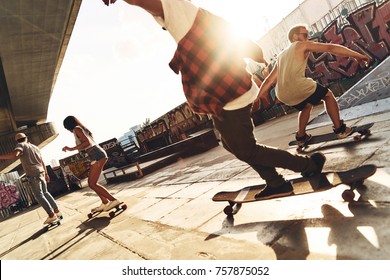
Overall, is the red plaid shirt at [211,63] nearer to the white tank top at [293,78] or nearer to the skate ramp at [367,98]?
the white tank top at [293,78]

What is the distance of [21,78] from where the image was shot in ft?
38.8

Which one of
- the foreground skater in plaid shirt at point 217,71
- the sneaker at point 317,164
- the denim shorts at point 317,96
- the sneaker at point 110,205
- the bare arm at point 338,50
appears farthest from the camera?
the sneaker at point 110,205

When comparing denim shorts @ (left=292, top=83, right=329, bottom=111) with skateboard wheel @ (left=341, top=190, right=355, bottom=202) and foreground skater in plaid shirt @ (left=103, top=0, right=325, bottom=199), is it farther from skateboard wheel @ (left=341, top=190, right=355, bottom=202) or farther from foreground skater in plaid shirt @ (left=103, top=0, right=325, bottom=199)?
skateboard wheel @ (left=341, top=190, right=355, bottom=202)

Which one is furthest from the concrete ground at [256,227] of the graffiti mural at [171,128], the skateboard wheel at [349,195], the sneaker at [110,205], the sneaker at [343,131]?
the graffiti mural at [171,128]

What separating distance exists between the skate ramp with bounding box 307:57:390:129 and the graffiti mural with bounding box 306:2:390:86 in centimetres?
442

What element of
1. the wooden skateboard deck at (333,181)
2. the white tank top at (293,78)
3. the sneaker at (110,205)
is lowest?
the wooden skateboard deck at (333,181)

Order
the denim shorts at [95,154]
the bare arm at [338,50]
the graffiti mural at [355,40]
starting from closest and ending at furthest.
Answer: the bare arm at [338,50] → the denim shorts at [95,154] → the graffiti mural at [355,40]

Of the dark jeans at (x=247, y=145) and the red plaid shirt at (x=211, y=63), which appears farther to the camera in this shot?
the dark jeans at (x=247, y=145)

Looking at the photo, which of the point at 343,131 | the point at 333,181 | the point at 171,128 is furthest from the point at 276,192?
the point at 171,128

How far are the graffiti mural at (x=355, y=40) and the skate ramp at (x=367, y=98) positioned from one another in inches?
174

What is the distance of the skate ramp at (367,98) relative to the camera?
5.28 meters

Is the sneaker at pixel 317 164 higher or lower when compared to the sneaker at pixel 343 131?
higher

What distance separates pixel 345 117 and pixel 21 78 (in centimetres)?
1248
